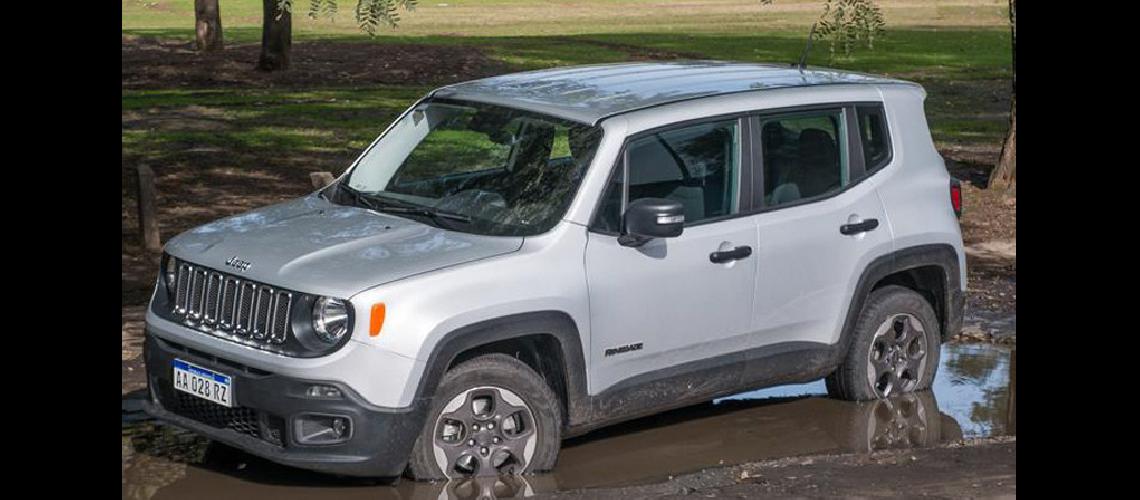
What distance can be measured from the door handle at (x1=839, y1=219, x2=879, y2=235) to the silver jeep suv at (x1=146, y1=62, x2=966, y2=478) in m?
0.01

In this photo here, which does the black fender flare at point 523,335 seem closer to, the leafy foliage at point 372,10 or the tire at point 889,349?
the tire at point 889,349

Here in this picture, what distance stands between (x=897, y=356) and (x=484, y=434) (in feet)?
9.50

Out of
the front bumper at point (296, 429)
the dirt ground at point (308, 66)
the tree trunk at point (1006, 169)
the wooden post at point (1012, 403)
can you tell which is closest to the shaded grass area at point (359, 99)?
the dirt ground at point (308, 66)

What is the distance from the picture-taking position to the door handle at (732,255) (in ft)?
26.0

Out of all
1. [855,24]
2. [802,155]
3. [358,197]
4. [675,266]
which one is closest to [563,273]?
[675,266]

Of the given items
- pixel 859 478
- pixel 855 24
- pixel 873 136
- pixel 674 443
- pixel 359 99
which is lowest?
pixel 674 443

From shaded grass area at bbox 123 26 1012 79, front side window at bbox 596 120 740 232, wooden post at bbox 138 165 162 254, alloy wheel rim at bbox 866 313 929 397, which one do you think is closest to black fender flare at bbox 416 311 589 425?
front side window at bbox 596 120 740 232

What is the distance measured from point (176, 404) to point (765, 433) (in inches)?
119

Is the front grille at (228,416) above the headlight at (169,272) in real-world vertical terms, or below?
below

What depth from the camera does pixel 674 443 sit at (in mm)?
8352

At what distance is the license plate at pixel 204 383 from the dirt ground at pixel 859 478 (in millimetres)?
1415

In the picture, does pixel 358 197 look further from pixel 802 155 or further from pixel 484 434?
pixel 802 155
